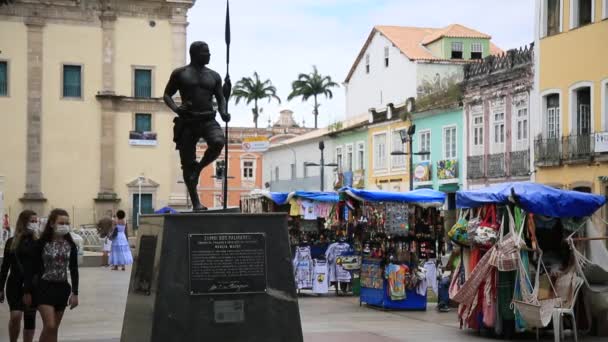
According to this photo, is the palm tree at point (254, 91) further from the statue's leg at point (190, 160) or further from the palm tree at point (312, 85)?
the statue's leg at point (190, 160)

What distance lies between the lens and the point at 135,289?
32.6ft

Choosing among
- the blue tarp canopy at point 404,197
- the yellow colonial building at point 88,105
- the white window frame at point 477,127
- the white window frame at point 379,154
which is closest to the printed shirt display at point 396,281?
the blue tarp canopy at point 404,197

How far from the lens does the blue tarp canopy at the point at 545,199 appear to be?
40.4ft

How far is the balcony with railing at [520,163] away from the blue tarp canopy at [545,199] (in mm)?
20644

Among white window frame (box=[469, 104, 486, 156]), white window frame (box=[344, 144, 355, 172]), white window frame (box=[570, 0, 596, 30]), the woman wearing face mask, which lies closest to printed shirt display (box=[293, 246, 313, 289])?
the woman wearing face mask

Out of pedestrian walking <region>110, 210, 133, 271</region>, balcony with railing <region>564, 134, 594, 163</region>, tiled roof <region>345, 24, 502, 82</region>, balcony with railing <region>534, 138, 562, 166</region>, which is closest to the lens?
pedestrian walking <region>110, 210, 133, 271</region>

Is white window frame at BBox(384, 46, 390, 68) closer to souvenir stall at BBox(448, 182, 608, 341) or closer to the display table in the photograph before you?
the display table

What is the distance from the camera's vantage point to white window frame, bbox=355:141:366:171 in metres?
49.0

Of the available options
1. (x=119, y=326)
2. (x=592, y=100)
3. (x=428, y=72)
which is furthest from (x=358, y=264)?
(x=428, y=72)

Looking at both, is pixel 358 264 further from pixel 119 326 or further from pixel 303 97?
pixel 303 97

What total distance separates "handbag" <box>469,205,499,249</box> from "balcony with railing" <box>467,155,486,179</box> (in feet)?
79.4

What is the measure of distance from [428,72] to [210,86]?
35.9 metres

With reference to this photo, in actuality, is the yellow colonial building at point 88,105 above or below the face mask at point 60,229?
above

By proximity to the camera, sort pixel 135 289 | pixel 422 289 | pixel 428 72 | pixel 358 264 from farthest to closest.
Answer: pixel 428 72 < pixel 358 264 < pixel 422 289 < pixel 135 289
